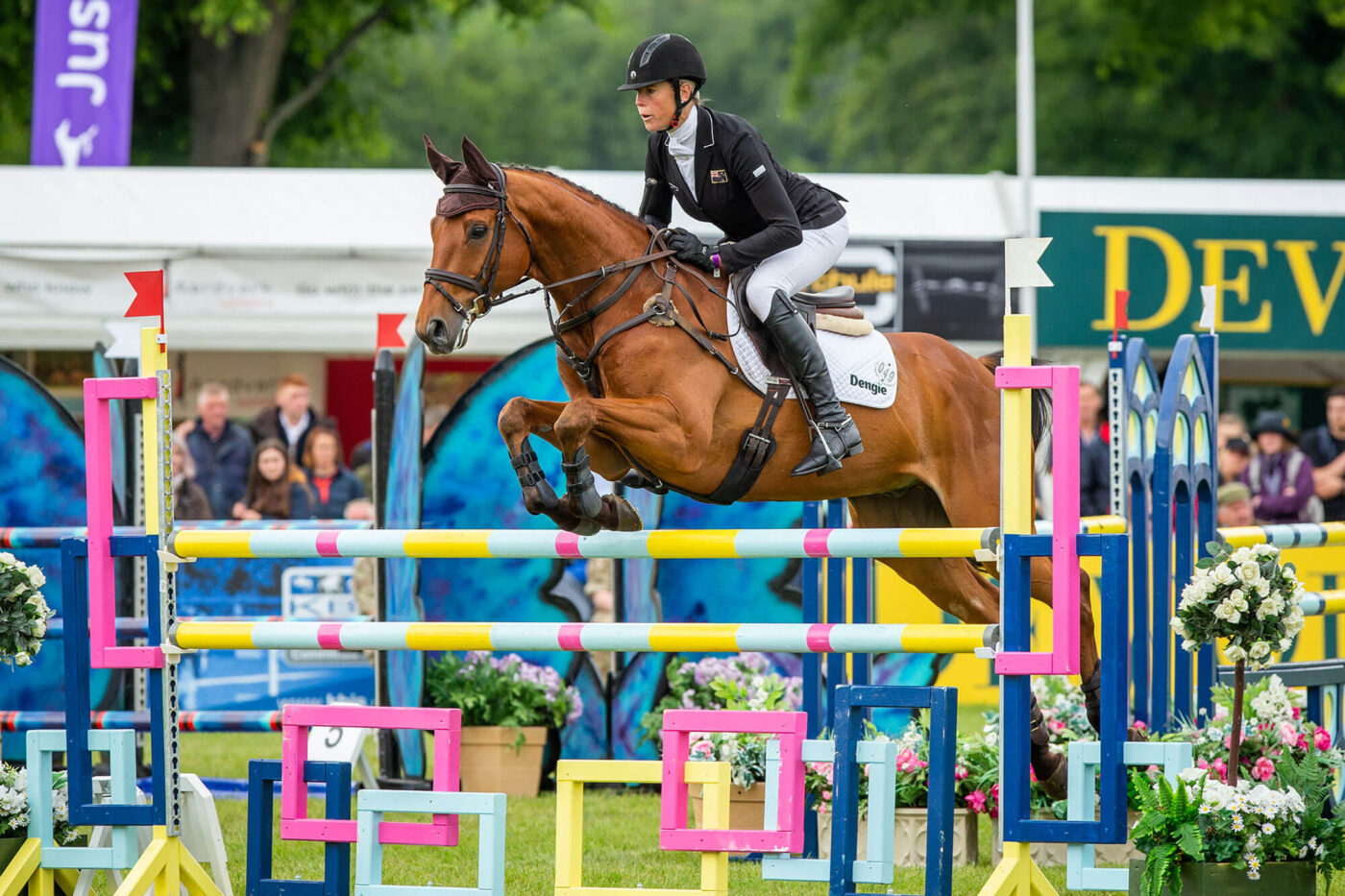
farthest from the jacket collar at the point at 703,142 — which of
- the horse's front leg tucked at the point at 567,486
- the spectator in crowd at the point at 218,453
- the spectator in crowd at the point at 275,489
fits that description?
the spectator in crowd at the point at 218,453

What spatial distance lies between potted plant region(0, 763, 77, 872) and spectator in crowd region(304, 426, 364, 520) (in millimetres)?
4335

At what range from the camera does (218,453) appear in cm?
941

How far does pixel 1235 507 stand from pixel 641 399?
18.1 feet

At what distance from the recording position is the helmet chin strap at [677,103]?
15.0ft

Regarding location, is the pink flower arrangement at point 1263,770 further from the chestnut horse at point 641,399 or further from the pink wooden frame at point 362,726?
the pink wooden frame at point 362,726

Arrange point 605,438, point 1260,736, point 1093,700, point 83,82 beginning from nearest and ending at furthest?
point 605,438 → point 1260,736 → point 1093,700 → point 83,82

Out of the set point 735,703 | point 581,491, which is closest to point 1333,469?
point 735,703

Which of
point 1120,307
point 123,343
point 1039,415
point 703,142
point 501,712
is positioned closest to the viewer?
point 703,142

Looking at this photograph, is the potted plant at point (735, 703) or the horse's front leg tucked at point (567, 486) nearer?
the horse's front leg tucked at point (567, 486)

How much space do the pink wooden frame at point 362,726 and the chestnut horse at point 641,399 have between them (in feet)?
2.15

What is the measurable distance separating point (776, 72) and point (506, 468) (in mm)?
40676

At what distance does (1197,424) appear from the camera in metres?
5.65

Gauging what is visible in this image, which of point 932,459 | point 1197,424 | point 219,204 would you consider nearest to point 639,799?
point 932,459

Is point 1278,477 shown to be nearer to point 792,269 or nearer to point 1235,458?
point 1235,458
